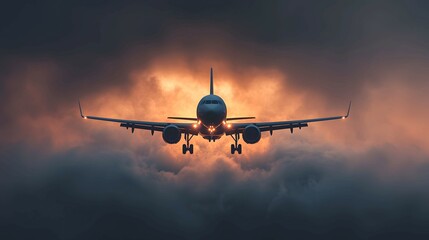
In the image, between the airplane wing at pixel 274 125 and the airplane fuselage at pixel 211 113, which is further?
the airplane wing at pixel 274 125

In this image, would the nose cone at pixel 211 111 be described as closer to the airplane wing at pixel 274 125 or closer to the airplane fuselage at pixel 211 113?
the airplane fuselage at pixel 211 113

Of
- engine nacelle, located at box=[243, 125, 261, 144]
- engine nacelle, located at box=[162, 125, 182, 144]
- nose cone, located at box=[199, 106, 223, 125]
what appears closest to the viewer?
nose cone, located at box=[199, 106, 223, 125]

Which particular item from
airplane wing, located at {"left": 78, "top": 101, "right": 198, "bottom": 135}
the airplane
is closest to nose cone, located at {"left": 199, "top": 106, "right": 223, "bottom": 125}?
the airplane

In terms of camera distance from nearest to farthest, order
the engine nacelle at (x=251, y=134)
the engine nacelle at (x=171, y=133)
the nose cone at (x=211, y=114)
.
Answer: the nose cone at (x=211, y=114)
the engine nacelle at (x=171, y=133)
the engine nacelle at (x=251, y=134)

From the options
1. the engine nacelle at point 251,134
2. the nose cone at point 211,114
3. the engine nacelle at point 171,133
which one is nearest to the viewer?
the nose cone at point 211,114

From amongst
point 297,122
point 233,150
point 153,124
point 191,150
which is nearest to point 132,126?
point 153,124

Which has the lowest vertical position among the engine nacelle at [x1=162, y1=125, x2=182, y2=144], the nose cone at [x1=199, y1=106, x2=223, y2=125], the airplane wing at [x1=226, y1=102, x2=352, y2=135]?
the engine nacelle at [x1=162, y1=125, x2=182, y2=144]

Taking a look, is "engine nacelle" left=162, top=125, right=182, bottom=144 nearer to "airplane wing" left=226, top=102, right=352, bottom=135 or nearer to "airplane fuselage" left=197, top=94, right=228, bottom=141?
"airplane fuselage" left=197, top=94, right=228, bottom=141

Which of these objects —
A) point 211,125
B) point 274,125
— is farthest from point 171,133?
point 274,125

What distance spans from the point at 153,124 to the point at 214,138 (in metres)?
7.62

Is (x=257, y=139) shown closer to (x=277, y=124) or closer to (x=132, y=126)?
(x=277, y=124)

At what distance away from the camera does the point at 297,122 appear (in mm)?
64062

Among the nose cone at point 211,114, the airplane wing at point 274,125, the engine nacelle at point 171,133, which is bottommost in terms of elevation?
the engine nacelle at point 171,133

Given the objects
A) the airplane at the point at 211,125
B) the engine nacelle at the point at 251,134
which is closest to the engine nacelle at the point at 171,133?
the airplane at the point at 211,125
